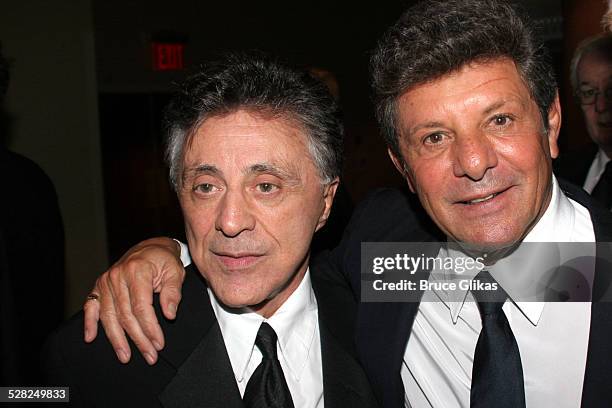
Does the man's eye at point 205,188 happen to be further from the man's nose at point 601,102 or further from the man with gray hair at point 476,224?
the man's nose at point 601,102

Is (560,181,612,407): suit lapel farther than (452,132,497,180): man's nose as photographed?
No

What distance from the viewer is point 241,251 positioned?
162 centimetres

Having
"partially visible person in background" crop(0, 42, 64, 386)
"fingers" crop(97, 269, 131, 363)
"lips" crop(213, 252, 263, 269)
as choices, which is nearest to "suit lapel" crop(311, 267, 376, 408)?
"lips" crop(213, 252, 263, 269)

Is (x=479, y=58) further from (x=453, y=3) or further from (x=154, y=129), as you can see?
(x=154, y=129)

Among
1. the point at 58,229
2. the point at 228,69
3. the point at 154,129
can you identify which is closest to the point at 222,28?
the point at 154,129

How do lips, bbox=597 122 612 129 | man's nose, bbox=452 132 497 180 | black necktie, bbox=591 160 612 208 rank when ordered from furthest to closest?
1. lips, bbox=597 122 612 129
2. black necktie, bbox=591 160 612 208
3. man's nose, bbox=452 132 497 180

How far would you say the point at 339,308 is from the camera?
6.36 feet

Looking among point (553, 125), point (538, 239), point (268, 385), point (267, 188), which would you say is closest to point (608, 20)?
point (553, 125)

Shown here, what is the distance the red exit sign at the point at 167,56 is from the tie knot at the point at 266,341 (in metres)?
5.50

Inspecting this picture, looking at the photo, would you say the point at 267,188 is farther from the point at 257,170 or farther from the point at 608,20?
the point at 608,20

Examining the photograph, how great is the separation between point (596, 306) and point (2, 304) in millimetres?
2222

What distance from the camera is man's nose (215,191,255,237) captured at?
1.59 m

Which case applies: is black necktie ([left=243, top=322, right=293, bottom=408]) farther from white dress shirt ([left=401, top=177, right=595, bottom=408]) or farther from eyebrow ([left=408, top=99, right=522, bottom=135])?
eyebrow ([left=408, top=99, right=522, bottom=135])

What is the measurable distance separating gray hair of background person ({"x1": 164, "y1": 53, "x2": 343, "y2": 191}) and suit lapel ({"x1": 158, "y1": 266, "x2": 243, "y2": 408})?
0.39 meters
